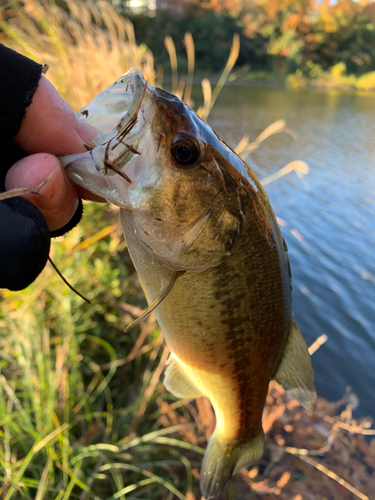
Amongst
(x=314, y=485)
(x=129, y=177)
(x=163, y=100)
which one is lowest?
(x=314, y=485)

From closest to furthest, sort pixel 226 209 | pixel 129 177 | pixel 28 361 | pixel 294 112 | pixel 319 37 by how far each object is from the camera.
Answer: pixel 129 177 → pixel 226 209 → pixel 28 361 → pixel 294 112 → pixel 319 37

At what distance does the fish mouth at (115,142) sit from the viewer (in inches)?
42.9

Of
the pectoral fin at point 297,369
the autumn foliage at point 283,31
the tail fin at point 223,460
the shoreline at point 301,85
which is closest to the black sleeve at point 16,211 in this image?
the pectoral fin at point 297,369

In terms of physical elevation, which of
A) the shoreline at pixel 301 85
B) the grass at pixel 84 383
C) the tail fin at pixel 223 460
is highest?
the tail fin at pixel 223 460

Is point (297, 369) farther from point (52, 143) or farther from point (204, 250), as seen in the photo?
point (52, 143)

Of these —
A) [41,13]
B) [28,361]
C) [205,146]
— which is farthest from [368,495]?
[41,13]

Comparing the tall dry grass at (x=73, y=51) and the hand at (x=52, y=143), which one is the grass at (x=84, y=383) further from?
the hand at (x=52, y=143)

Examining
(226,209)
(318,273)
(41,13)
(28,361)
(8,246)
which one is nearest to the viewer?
(8,246)

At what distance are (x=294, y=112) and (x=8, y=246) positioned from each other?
23.5m

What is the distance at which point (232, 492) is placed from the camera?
8.79ft

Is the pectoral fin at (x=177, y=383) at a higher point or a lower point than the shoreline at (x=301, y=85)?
higher

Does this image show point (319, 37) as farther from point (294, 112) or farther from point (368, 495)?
point (368, 495)

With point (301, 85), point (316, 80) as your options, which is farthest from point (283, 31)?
point (301, 85)

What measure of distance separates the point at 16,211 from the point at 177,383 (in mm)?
1294
